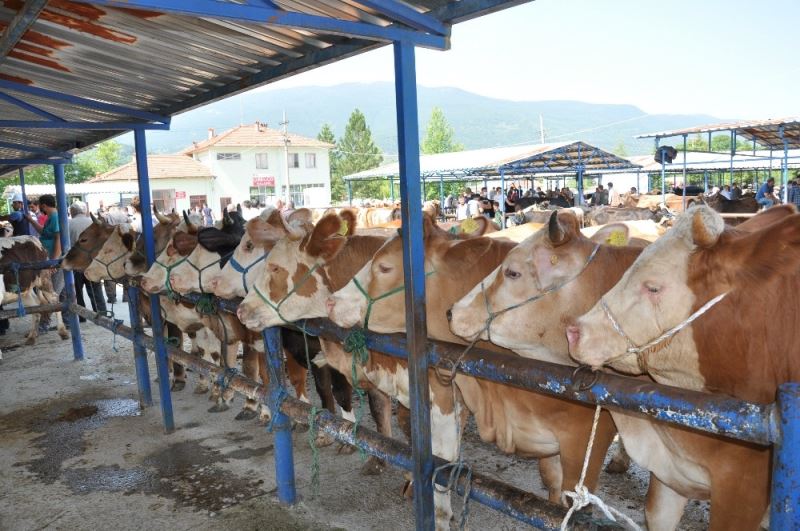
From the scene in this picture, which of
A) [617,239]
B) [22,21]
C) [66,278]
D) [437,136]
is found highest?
[437,136]

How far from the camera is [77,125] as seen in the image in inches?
216

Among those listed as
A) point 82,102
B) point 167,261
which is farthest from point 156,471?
point 82,102

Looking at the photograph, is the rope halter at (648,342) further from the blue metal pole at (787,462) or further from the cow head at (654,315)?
the blue metal pole at (787,462)

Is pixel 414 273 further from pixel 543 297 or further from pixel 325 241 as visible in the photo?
pixel 325 241

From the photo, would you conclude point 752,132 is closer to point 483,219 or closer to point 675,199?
point 675,199

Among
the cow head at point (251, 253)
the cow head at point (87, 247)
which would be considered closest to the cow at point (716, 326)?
the cow head at point (251, 253)

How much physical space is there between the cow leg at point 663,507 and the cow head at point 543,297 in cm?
77

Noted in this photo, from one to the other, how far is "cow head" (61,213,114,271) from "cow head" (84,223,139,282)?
370 millimetres

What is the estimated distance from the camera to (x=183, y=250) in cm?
609

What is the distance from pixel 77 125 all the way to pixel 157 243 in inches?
94.0

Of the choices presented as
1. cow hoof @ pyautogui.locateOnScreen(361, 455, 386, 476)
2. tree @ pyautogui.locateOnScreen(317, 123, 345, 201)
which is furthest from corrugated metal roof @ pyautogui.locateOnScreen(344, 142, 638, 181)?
tree @ pyautogui.locateOnScreen(317, 123, 345, 201)

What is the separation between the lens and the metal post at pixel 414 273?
8.89ft

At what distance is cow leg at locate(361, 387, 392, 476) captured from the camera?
4.75m

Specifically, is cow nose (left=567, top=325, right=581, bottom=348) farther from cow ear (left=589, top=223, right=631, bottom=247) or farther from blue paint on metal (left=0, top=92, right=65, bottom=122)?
blue paint on metal (left=0, top=92, right=65, bottom=122)
